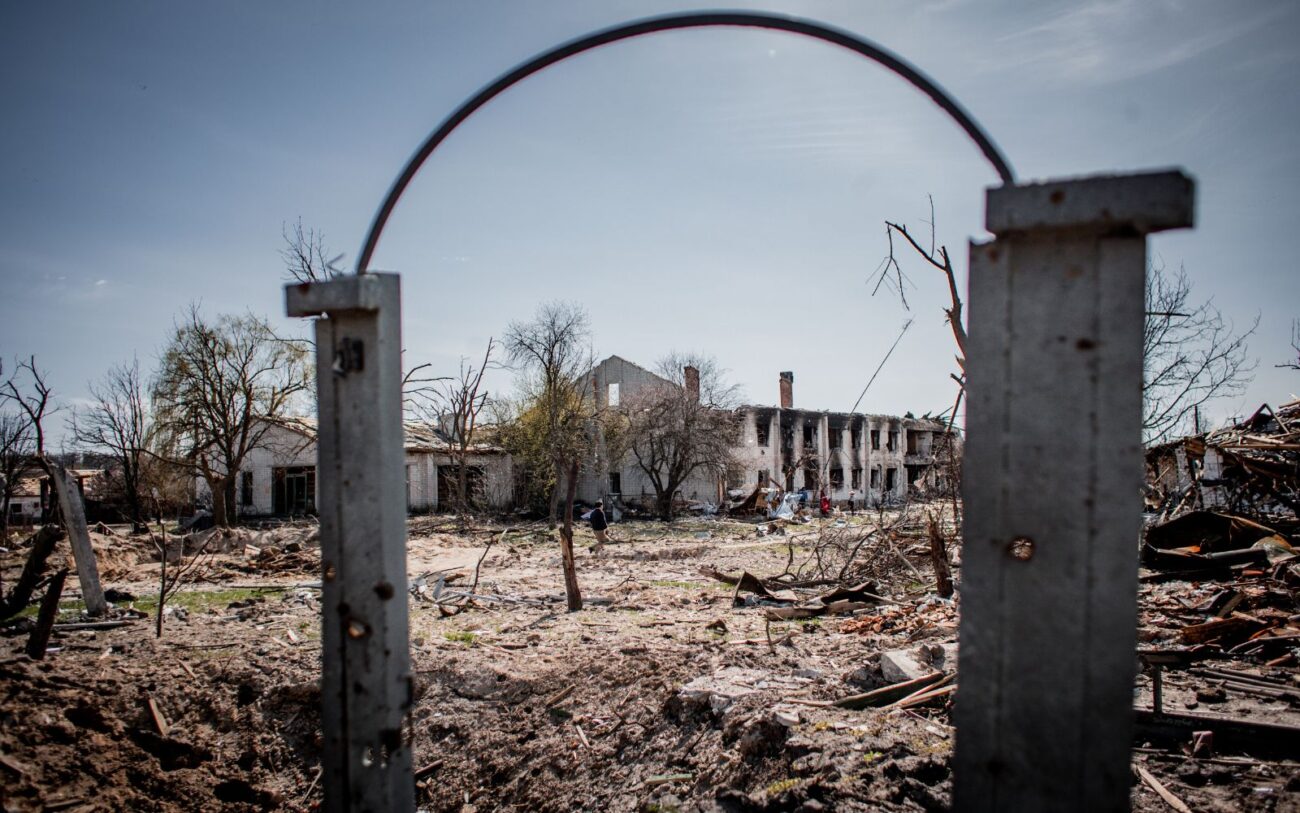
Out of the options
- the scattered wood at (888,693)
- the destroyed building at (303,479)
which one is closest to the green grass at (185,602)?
the scattered wood at (888,693)

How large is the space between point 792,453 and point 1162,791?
1536 inches

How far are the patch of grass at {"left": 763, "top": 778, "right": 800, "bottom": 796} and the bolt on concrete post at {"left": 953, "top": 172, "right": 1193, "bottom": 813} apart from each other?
2.59 m

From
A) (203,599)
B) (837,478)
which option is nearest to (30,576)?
(203,599)

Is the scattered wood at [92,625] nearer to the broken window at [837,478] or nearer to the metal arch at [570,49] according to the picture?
the metal arch at [570,49]

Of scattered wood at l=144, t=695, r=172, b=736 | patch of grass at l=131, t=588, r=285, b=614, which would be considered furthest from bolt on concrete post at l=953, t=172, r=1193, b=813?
patch of grass at l=131, t=588, r=285, b=614

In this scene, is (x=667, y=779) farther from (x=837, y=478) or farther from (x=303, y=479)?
(x=837, y=478)

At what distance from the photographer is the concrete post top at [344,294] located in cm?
206

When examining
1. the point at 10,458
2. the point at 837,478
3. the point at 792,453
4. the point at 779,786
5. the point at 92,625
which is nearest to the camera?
the point at 779,786

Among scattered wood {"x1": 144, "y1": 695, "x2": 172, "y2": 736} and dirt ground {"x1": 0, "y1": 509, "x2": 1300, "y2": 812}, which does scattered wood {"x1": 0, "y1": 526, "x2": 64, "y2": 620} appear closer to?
dirt ground {"x1": 0, "y1": 509, "x2": 1300, "y2": 812}

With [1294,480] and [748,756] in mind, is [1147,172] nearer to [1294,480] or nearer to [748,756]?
[748,756]

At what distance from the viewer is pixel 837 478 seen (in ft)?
149

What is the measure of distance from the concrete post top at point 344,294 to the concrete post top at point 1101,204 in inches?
69.1

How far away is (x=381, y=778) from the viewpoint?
2041 millimetres

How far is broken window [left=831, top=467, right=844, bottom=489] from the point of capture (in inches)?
1757
